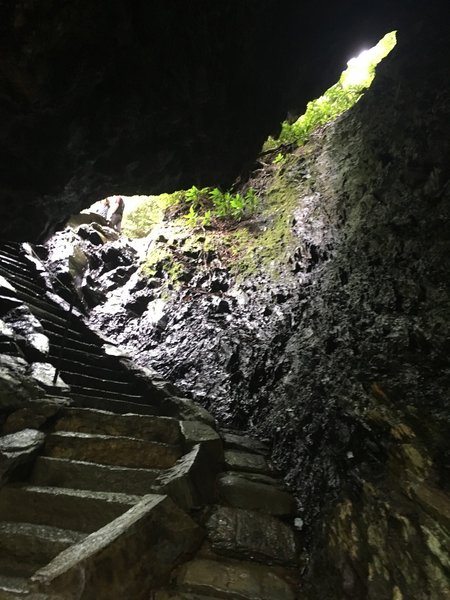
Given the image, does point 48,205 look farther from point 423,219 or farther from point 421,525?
point 421,525

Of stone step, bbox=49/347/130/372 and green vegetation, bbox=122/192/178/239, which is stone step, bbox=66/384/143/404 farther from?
green vegetation, bbox=122/192/178/239

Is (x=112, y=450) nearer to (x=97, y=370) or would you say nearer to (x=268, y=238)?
(x=97, y=370)

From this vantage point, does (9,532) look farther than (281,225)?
No

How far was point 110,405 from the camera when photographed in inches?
203

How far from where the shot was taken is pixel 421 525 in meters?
2.24

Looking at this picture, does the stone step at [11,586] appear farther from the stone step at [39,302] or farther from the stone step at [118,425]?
the stone step at [39,302]

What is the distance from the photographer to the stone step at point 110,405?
4.98 m

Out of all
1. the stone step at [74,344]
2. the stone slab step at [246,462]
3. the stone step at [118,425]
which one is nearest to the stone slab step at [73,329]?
the stone step at [74,344]

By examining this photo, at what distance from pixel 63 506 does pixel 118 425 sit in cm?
119

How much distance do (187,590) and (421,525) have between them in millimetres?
1684

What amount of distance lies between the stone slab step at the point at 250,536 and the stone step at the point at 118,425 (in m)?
1.15

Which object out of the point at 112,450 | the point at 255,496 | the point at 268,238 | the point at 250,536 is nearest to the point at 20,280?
the point at 268,238

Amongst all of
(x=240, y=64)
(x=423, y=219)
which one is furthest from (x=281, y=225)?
(x=423, y=219)

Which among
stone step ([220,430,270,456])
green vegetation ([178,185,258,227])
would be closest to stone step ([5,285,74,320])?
green vegetation ([178,185,258,227])
